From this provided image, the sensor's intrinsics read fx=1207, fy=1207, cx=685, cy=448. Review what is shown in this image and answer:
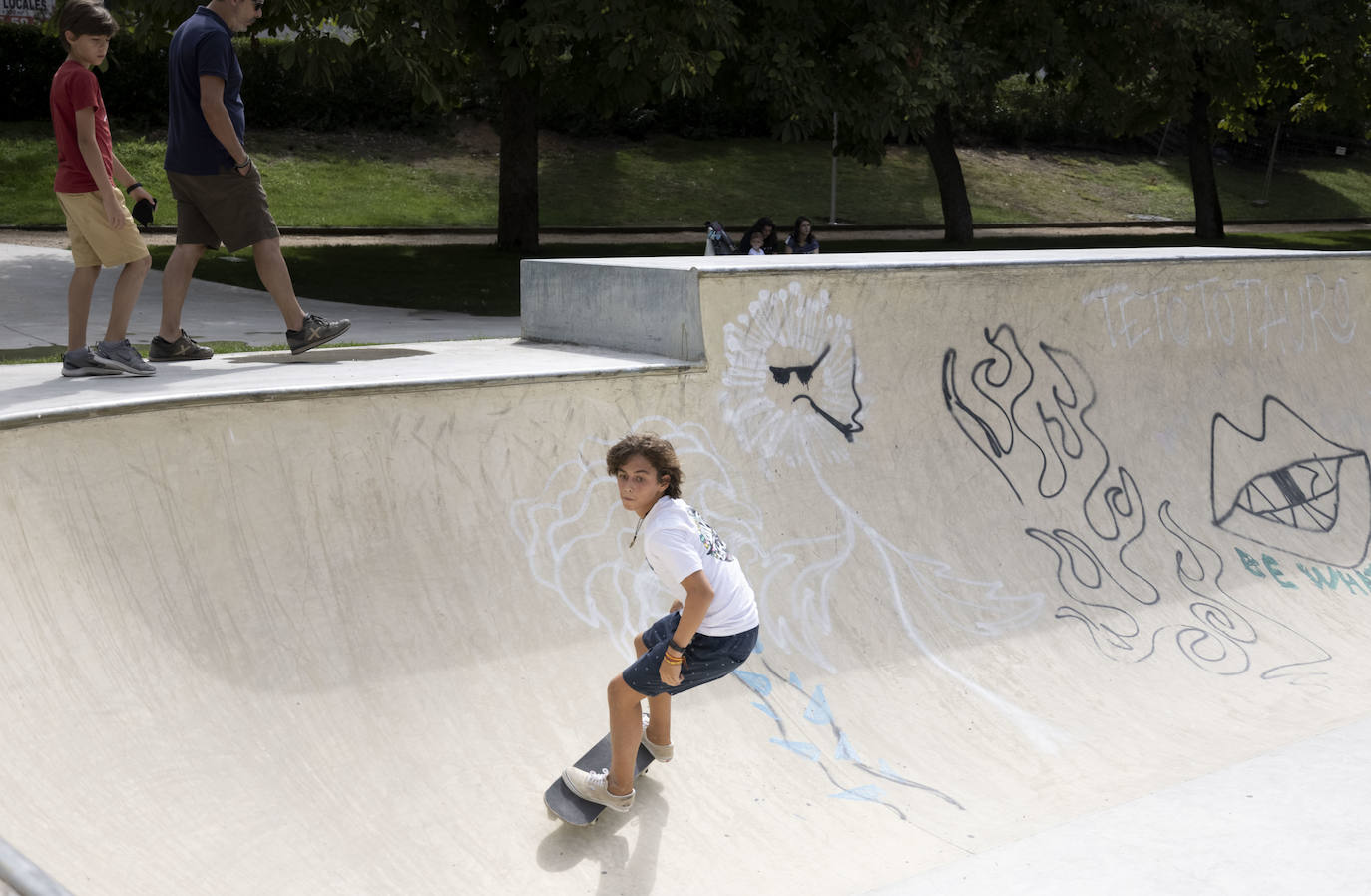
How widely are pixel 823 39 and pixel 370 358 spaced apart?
1121 cm

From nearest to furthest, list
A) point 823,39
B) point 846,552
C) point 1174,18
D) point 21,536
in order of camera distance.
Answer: point 21,536 < point 846,552 < point 823,39 < point 1174,18

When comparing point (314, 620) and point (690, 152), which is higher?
point (690, 152)

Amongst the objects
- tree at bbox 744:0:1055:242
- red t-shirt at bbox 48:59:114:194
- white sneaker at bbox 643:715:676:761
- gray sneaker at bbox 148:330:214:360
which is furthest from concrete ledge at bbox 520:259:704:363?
tree at bbox 744:0:1055:242

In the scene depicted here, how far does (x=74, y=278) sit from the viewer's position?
5.61 metres

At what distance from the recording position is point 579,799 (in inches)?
148

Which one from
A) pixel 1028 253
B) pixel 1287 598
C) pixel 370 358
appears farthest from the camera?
pixel 1028 253

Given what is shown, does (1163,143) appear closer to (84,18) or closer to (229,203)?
(229,203)

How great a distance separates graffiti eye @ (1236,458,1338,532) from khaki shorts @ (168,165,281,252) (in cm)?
545

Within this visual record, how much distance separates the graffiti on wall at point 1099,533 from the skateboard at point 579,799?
265 cm

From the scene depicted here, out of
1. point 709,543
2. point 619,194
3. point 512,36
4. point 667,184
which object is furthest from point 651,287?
point 667,184

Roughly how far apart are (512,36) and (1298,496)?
9.46m

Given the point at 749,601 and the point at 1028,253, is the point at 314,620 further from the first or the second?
the point at 1028,253

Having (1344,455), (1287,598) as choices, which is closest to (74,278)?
(1287,598)

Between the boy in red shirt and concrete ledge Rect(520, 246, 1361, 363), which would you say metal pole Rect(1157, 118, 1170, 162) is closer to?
concrete ledge Rect(520, 246, 1361, 363)
